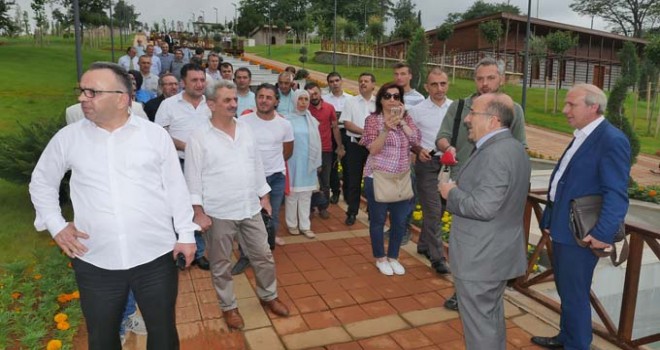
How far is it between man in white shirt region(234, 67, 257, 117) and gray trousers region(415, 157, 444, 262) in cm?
252

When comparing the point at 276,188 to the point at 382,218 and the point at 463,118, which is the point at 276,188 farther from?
the point at 463,118

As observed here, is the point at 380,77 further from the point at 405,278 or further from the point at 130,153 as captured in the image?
the point at 130,153

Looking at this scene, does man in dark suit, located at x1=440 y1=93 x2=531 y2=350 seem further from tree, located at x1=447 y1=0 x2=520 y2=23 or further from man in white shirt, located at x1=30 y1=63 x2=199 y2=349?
tree, located at x1=447 y1=0 x2=520 y2=23

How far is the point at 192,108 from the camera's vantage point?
479 centimetres

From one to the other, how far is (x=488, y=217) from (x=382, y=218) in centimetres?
223

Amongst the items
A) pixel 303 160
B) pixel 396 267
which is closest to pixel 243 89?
pixel 303 160

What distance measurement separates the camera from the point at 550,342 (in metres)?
3.66

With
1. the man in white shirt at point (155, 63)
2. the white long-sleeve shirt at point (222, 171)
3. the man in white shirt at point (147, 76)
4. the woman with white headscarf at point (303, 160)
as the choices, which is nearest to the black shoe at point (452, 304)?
the white long-sleeve shirt at point (222, 171)

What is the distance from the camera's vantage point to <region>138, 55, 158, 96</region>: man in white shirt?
8.18 m

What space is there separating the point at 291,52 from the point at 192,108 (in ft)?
158

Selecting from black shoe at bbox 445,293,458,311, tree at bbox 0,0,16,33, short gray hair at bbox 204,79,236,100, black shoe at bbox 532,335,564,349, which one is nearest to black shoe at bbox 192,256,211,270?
short gray hair at bbox 204,79,236,100

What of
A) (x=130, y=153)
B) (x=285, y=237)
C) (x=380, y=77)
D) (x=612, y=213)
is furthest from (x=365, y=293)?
(x=380, y=77)

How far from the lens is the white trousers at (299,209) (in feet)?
20.2

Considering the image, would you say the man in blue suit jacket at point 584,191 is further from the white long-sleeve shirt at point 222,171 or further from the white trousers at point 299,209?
the white trousers at point 299,209
